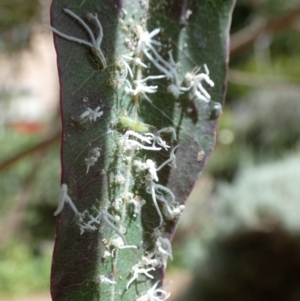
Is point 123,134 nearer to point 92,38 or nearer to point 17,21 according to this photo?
point 92,38

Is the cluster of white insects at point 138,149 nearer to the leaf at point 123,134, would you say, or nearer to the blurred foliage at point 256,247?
the leaf at point 123,134

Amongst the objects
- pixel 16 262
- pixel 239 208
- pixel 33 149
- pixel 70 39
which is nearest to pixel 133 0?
pixel 70 39

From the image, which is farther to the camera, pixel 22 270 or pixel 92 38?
pixel 22 270

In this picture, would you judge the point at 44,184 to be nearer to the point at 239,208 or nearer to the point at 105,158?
the point at 239,208

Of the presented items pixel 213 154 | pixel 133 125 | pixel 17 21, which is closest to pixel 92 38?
pixel 133 125

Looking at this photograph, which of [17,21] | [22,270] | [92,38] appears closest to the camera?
[92,38]

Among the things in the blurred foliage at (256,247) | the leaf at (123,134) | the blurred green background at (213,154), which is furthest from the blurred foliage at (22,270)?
the leaf at (123,134)

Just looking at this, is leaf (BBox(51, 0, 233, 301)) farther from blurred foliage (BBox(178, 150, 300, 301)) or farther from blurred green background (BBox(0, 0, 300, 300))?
blurred foliage (BBox(178, 150, 300, 301))
